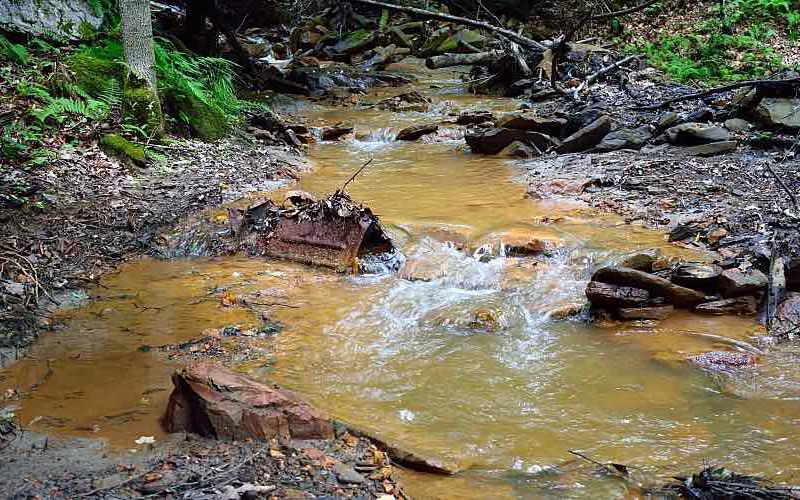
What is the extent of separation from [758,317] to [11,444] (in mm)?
5299

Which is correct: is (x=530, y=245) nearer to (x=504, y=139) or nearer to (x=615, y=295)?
(x=615, y=295)

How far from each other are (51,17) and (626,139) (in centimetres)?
920

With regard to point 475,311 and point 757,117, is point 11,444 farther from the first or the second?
point 757,117

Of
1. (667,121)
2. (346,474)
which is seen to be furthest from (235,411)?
(667,121)

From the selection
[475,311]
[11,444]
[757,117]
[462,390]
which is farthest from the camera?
[757,117]

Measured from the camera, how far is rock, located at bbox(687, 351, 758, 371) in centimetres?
464

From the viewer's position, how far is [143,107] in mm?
9148

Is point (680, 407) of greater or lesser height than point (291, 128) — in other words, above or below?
below

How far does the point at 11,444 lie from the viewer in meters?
3.31

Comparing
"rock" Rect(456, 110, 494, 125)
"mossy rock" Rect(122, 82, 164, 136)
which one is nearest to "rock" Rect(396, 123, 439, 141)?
→ "rock" Rect(456, 110, 494, 125)

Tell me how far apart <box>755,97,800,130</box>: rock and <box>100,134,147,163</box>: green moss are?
8.86 m

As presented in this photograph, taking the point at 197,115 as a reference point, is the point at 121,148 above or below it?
below

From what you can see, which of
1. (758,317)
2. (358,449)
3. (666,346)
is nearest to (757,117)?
(758,317)

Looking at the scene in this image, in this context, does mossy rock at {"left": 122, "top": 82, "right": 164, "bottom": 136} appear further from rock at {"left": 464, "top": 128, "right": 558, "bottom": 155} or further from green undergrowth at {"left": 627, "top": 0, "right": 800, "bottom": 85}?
green undergrowth at {"left": 627, "top": 0, "right": 800, "bottom": 85}
